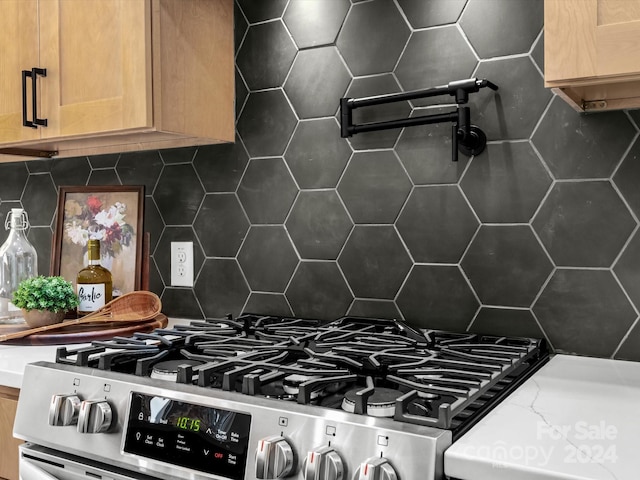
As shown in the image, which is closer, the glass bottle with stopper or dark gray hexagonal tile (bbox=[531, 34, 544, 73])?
dark gray hexagonal tile (bbox=[531, 34, 544, 73])

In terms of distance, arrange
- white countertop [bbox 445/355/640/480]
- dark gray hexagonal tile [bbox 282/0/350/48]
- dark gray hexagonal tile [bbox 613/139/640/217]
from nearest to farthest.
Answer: white countertop [bbox 445/355/640/480] → dark gray hexagonal tile [bbox 613/139/640/217] → dark gray hexagonal tile [bbox 282/0/350/48]

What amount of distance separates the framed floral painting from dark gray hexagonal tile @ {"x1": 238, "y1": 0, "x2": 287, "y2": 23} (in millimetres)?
646

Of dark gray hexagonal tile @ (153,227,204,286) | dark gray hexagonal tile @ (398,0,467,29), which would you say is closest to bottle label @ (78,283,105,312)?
dark gray hexagonal tile @ (153,227,204,286)

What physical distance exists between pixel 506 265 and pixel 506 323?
0.14 m

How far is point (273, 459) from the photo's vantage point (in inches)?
35.0

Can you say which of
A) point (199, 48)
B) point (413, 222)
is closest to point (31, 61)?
point (199, 48)

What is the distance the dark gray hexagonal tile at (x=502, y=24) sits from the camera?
4.67 ft

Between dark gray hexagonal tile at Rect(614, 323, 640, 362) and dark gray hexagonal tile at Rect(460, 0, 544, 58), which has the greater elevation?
dark gray hexagonal tile at Rect(460, 0, 544, 58)

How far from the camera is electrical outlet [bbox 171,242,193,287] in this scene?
6.46ft

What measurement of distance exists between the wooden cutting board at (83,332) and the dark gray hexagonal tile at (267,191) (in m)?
0.42

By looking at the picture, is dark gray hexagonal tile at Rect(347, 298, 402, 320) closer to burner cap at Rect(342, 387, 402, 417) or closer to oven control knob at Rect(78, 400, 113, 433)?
burner cap at Rect(342, 387, 402, 417)

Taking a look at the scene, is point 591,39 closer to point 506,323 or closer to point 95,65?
point 506,323

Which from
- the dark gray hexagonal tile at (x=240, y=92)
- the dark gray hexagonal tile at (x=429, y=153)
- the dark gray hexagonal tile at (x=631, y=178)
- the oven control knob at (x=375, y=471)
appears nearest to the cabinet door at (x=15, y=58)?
the dark gray hexagonal tile at (x=240, y=92)

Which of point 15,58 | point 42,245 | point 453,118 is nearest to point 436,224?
point 453,118
